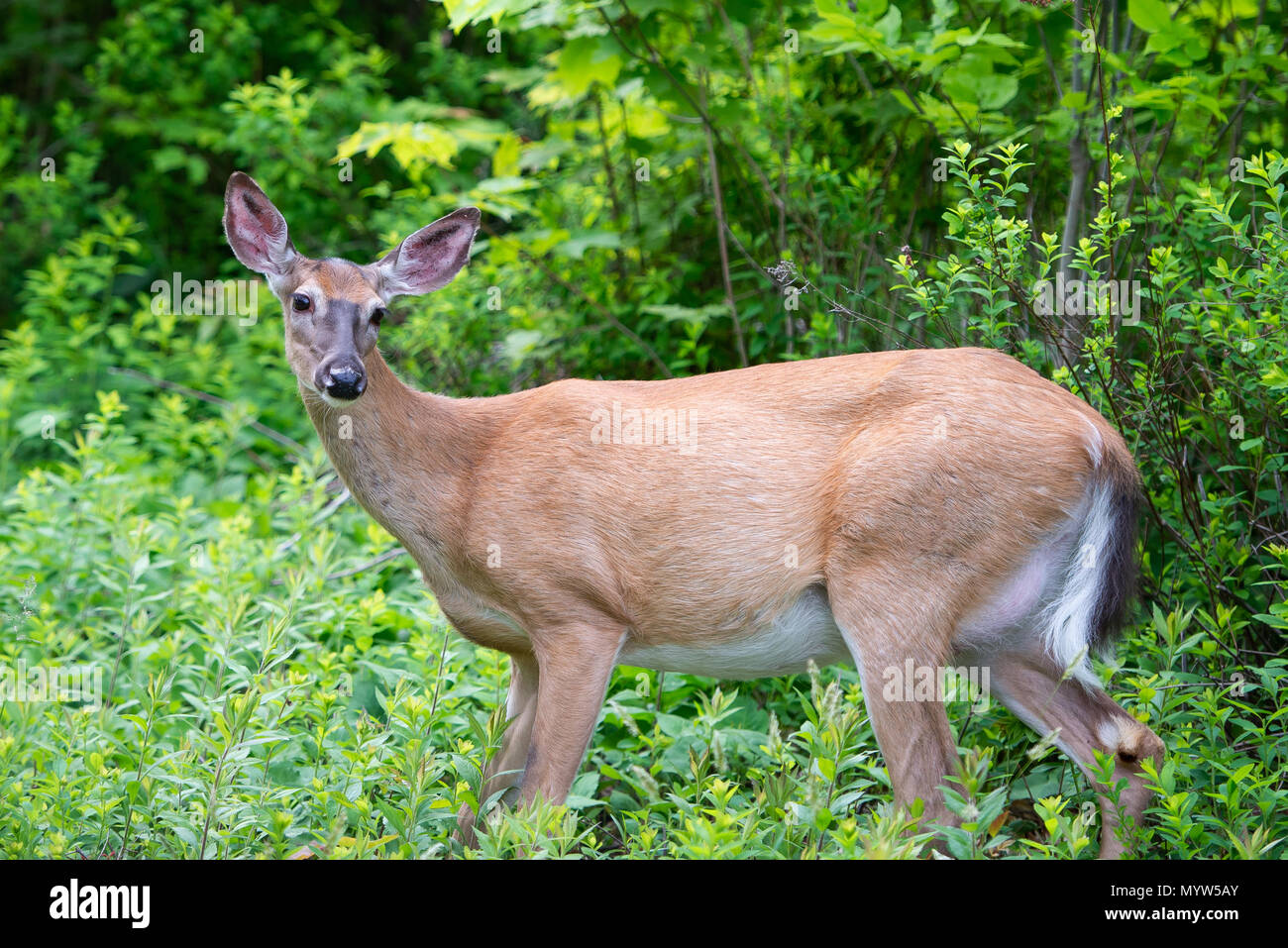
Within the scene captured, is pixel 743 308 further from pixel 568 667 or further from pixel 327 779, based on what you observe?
pixel 327 779

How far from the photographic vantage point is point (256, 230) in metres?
4.73

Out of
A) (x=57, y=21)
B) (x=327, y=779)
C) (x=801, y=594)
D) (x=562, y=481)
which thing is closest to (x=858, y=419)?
(x=801, y=594)

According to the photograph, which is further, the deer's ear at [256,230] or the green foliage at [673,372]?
the deer's ear at [256,230]

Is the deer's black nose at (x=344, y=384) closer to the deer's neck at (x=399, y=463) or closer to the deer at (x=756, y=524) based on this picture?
the deer at (x=756, y=524)

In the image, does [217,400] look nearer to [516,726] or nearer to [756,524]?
[516,726]

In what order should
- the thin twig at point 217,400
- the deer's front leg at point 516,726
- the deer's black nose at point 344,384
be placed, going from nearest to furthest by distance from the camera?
1. the deer's black nose at point 344,384
2. the deer's front leg at point 516,726
3. the thin twig at point 217,400

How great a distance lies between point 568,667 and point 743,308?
312 centimetres

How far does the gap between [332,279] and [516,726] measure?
1738 mm

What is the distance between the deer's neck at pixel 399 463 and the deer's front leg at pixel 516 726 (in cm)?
54

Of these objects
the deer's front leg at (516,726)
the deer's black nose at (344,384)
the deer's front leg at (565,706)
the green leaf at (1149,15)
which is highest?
the green leaf at (1149,15)

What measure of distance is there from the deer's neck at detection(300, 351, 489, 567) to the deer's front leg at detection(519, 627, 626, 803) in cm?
55

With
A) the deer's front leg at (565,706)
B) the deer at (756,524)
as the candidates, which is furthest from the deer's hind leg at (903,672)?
the deer's front leg at (565,706)

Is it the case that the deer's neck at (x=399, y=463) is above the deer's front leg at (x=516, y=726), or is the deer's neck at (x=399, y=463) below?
above

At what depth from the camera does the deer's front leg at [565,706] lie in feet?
14.0
